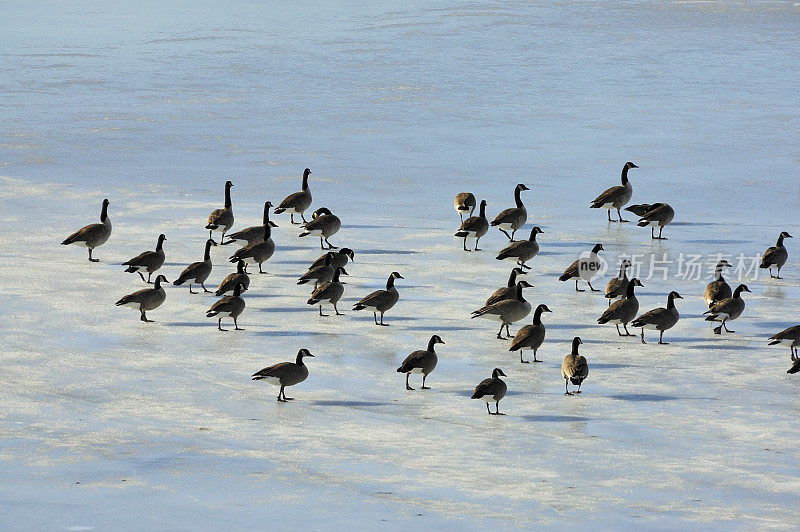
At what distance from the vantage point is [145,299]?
13.4 metres

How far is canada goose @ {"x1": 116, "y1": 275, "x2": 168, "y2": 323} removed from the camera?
13.3m

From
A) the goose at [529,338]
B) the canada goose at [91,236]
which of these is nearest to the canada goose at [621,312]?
the goose at [529,338]

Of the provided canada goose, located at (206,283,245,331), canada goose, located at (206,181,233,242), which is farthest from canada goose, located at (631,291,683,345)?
canada goose, located at (206,181,233,242)

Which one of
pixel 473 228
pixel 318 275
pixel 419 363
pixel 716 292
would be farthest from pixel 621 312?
pixel 473 228

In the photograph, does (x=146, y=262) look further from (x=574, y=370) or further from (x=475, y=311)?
(x=574, y=370)

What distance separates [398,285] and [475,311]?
6.75 ft

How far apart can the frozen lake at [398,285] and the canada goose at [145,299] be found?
0.23m

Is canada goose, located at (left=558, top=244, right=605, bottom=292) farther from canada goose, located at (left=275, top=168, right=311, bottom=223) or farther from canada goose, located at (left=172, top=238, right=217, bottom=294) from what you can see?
canada goose, located at (left=275, top=168, right=311, bottom=223)

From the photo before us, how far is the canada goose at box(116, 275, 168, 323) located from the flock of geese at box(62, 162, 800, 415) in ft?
0.04

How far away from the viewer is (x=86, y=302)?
14.2 meters

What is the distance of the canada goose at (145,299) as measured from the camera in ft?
43.7

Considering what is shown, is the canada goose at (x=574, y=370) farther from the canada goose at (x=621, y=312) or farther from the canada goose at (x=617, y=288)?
the canada goose at (x=617, y=288)

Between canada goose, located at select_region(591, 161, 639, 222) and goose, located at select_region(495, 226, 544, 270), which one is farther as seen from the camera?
canada goose, located at select_region(591, 161, 639, 222)

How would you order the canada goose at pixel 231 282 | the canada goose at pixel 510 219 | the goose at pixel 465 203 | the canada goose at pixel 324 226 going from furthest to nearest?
the goose at pixel 465 203, the canada goose at pixel 510 219, the canada goose at pixel 324 226, the canada goose at pixel 231 282
